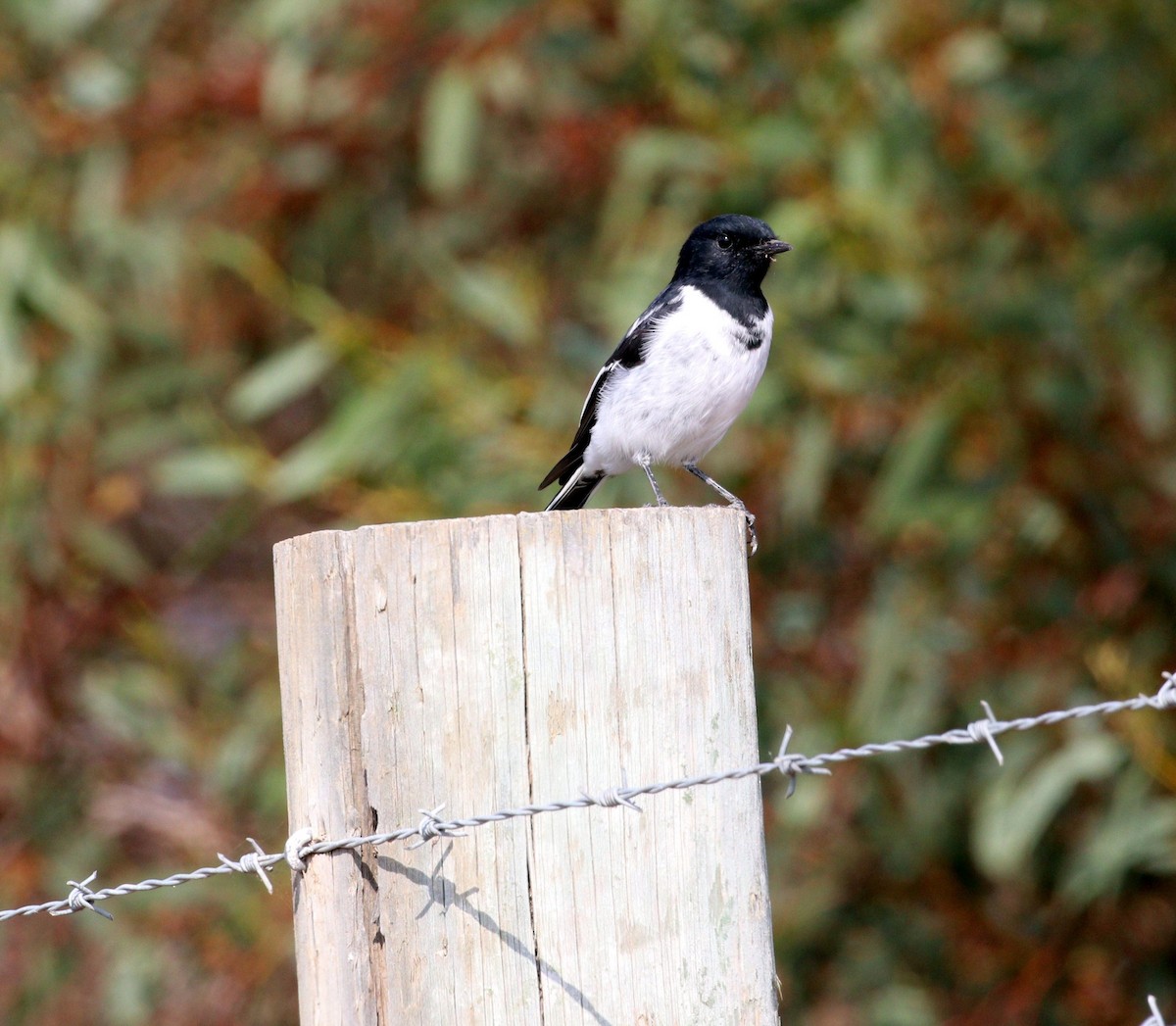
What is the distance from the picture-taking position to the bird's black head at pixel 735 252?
411cm

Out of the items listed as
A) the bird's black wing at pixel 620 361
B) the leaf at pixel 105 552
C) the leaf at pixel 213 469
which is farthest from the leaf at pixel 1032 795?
the leaf at pixel 105 552

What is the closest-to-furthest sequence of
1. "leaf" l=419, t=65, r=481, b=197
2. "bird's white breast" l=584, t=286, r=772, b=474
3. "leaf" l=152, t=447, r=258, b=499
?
"bird's white breast" l=584, t=286, r=772, b=474 → "leaf" l=152, t=447, r=258, b=499 → "leaf" l=419, t=65, r=481, b=197

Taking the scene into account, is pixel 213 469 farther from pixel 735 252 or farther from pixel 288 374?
pixel 735 252

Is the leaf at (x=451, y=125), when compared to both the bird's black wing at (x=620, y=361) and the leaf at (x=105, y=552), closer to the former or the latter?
the bird's black wing at (x=620, y=361)

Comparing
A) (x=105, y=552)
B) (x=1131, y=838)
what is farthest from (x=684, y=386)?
(x=105, y=552)

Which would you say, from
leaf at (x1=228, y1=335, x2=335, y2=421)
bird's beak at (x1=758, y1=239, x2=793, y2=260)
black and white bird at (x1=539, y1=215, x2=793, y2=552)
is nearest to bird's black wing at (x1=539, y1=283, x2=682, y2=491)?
black and white bird at (x1=539, y1=215, x2=793, y2=552)

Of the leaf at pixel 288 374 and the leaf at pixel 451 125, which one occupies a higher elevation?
the leaf at pixel 451 125

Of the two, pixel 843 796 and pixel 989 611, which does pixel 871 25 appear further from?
pixel 843 796

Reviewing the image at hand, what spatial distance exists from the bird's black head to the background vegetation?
0.97 meters

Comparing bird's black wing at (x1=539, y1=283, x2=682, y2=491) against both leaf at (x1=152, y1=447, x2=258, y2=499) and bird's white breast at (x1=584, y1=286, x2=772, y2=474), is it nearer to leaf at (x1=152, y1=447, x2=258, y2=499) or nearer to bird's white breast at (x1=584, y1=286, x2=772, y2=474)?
bird's white breast at (x1=584, y1=286, x2=772, y2=474)

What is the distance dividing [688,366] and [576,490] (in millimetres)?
607

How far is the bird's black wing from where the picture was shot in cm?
408

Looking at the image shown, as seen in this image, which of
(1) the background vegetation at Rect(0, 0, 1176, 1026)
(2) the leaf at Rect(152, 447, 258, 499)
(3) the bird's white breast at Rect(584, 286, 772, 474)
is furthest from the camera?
(2) the leaf at Rect(152, 447, 258, 499)

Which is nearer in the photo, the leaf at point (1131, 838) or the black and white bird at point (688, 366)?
the black and white bird at point (688, 366)
